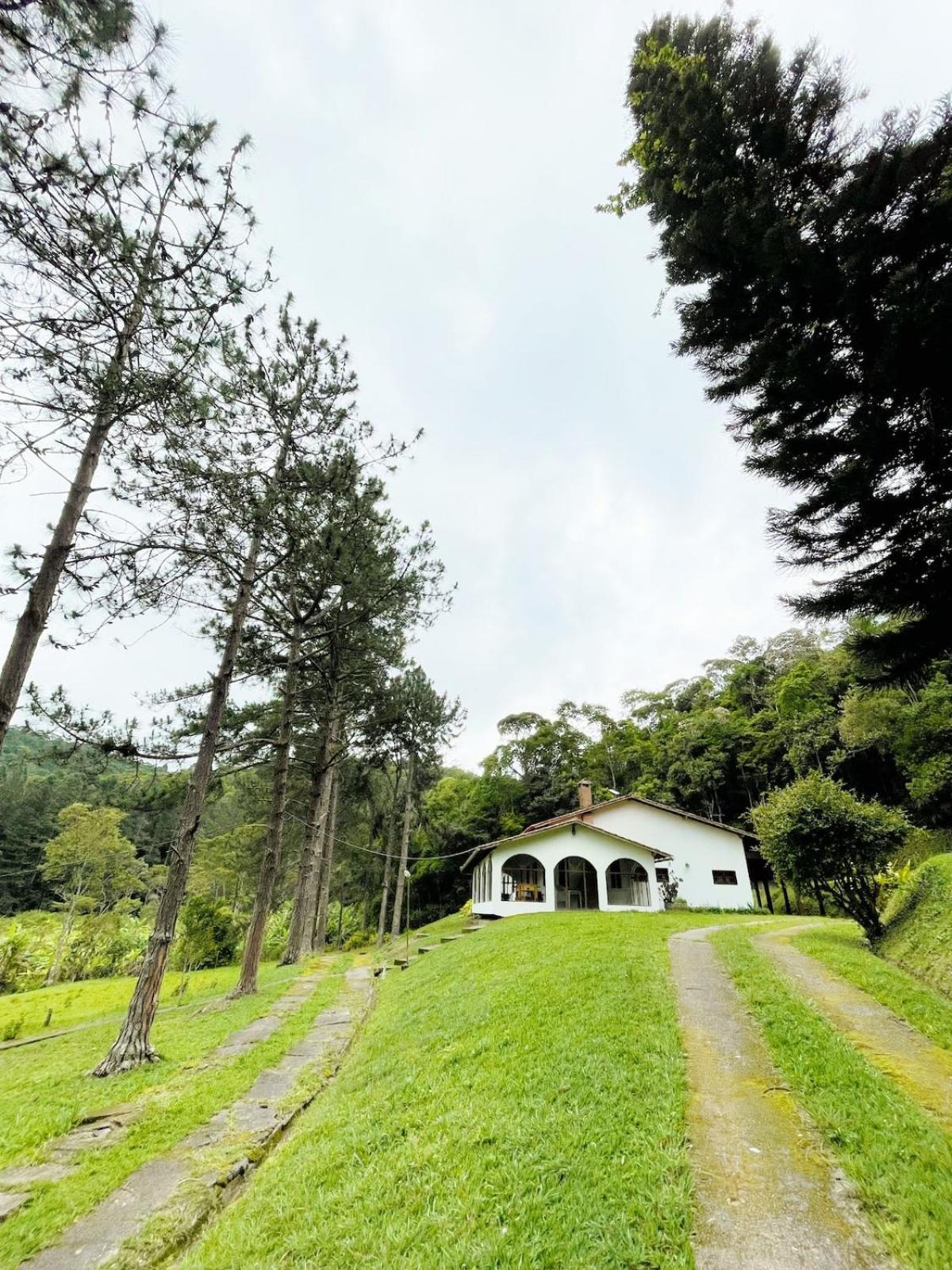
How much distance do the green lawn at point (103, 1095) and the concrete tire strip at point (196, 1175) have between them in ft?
0.49

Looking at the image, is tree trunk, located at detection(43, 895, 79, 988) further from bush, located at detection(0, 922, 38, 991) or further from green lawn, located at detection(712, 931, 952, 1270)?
green lawn, located at detection(712, 931, 952, 1270)

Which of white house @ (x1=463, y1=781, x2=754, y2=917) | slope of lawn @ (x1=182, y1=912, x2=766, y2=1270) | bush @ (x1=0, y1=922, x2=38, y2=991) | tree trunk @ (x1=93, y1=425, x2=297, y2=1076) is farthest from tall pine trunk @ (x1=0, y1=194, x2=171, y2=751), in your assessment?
bush @ (x1=0, y1=922, x2=38, y2=991)

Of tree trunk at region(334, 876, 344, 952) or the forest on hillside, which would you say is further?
tree trunk at region(334, 876, 344, 952)

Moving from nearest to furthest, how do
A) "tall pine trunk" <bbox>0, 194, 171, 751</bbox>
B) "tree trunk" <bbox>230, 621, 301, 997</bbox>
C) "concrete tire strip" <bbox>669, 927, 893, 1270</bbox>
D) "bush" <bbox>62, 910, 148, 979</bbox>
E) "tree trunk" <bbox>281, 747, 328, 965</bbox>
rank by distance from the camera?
"concrete tire strip" <bbox>669, 927, 893, 1270</bbox> < "tall pine trunk" <bbox>0, 194, 171, 751</bbox> < "tree trunk" <bbox>230, 621, 301, 997</bbox> < "tree trunk" <bbox>281, 747, 328, 965</bbox> < "bush" <bbox>62, 910, 148, 979</bbox>

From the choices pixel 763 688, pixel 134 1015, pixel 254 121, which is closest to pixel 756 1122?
pixel 134 1015

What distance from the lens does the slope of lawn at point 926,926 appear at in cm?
724

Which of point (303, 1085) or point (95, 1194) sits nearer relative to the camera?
point (95, 1194)

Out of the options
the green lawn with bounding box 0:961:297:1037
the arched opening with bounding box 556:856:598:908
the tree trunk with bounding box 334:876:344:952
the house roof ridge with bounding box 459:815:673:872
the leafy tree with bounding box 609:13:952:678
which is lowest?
the green lawn with bounding box 0:961:297:1037

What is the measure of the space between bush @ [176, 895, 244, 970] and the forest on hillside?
12cm

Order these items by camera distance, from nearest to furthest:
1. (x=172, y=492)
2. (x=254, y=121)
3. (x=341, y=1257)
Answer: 1. (x=341, y=1257)
2. (x=254, y=121)
3. (x=172, y=492)

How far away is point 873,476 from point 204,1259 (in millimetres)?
6732

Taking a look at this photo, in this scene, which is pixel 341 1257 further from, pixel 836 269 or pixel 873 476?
pixel 836 269

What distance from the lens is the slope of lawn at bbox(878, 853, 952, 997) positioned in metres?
7.24

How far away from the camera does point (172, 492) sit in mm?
7020
